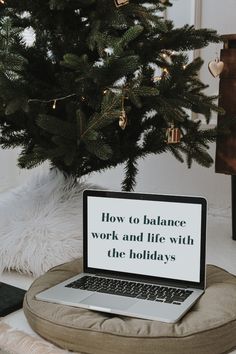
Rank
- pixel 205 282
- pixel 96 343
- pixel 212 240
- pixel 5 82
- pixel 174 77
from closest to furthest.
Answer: pixel 96 343 → pixel 205 282 → pixel 5 82 → pixel 174 77 → pixel 212 240

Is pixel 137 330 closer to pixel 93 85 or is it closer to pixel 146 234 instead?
pixel 146 234

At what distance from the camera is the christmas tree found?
1.05 m

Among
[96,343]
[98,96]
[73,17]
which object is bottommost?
[96,343]

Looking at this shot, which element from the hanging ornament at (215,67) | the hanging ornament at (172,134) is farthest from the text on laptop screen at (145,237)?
the hanging ornament at (215,67)

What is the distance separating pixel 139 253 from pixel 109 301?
0.12 metres

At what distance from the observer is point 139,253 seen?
2.98 ft

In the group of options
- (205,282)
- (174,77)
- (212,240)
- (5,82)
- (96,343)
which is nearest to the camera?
(96,343)

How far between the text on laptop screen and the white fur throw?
Answer: 0.20 metres

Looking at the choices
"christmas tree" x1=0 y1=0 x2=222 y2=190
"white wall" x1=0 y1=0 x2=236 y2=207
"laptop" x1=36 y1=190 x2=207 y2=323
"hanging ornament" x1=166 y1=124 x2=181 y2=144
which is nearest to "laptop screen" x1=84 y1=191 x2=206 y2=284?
"laptop" x1=36 y1=190 x2=207 y2=323

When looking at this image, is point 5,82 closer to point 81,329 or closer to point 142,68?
point 142,68

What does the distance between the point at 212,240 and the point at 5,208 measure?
611 millimetres

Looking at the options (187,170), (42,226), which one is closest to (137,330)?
(42,226)

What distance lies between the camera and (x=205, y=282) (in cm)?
88

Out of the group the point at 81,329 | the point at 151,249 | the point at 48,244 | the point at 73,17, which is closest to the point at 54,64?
the point at 73,17
